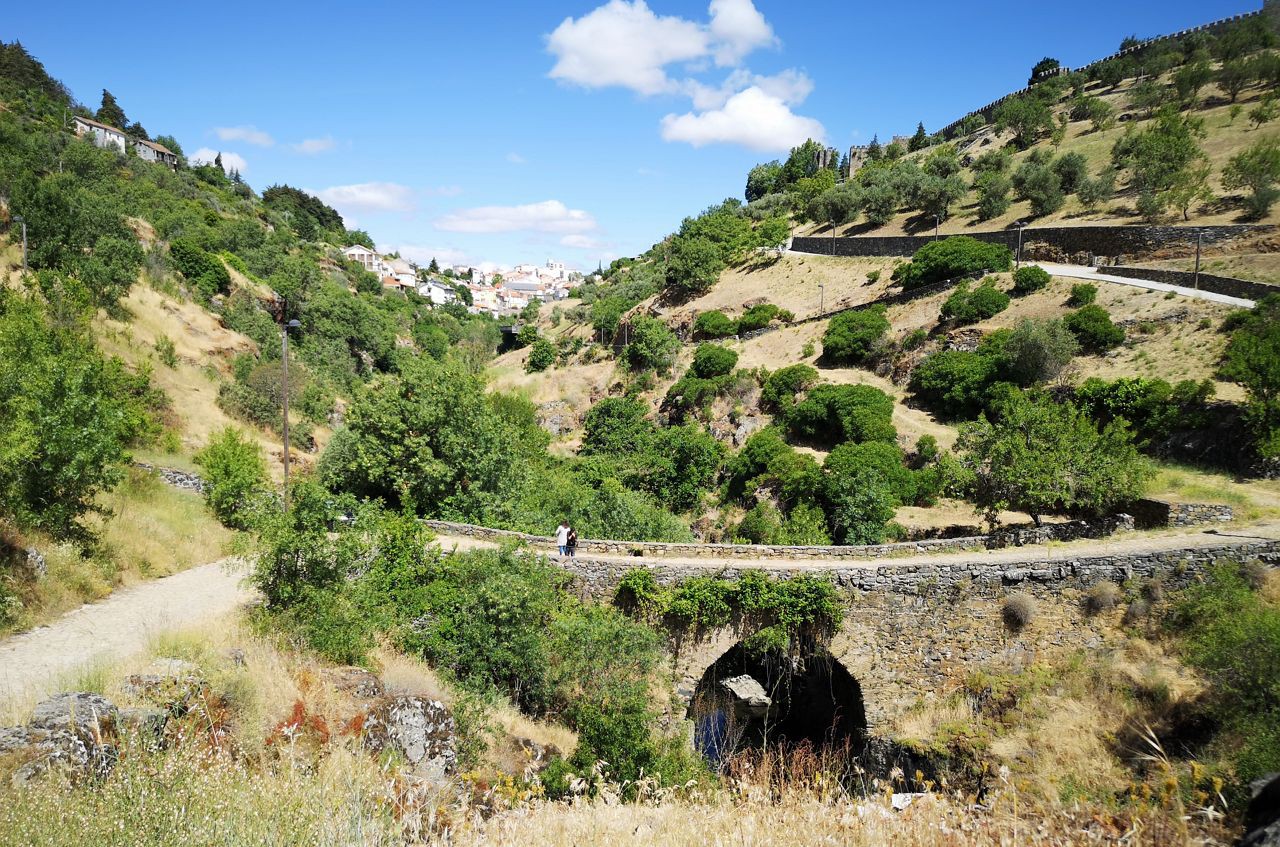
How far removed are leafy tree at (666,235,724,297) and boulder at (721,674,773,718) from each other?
36.0 metres

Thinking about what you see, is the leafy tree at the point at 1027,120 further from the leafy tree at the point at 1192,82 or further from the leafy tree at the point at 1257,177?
the leafy tree at the point at 1257,177

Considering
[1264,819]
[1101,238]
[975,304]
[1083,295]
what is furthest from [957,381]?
[1264,819]

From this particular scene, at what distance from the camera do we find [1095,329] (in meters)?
28.0

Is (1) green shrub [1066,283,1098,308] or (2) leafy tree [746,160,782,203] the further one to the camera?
(2) leafy tree [746,160,782,203]

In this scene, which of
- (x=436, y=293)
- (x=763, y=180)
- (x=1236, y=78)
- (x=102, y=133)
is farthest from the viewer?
(x=436, y=293)

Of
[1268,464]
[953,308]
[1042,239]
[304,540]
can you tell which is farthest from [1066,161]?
[304,540]

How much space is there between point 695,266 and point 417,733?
155 ft

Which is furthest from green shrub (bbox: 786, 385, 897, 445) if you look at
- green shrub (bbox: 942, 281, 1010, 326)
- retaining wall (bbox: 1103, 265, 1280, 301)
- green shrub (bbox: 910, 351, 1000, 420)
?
retaining wall (bbox: 1103, 265, 1280, 301)

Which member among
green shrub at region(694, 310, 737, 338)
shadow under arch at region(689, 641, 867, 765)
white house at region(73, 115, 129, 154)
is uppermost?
A: white house at region(73, 115, 129, 154)

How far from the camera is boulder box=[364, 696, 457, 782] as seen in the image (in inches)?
360

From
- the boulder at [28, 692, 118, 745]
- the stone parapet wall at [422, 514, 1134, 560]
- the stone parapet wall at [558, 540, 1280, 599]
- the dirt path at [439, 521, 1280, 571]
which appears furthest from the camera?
the stone parapet wall at [422, 514, 1134, 560]

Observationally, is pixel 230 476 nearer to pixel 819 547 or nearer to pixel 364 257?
pixel 819 547

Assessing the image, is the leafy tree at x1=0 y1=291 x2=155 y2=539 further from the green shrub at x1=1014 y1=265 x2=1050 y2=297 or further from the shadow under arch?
the green shrub at x1=1014 y1=265 x2=1050 y2=297

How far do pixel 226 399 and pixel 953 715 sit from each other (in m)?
29.0
